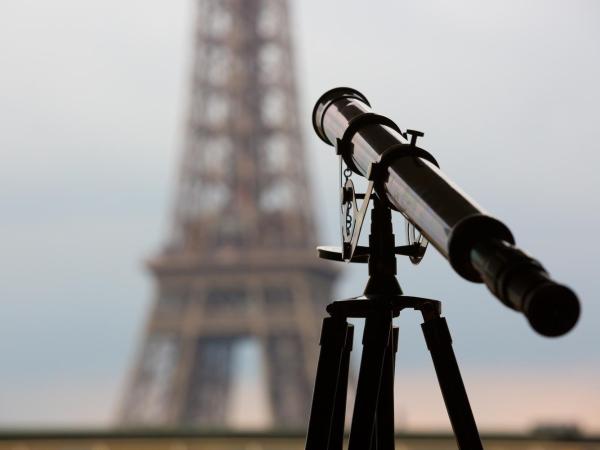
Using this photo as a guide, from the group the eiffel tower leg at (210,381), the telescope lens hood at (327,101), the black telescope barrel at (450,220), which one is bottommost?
the black telescope barrel at (450,220)

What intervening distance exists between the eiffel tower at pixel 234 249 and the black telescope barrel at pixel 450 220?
11548 millimetres

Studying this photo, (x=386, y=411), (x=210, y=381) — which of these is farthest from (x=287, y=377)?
(x=386, y=411)

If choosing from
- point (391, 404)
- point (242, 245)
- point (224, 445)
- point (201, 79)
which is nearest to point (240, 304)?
point (242, 245)

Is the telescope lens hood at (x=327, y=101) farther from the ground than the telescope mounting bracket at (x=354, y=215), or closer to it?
farther from the ground

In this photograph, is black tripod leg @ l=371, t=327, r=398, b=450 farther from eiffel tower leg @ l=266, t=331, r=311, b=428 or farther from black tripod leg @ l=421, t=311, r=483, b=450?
eiffel tower leg @ l=266, t=331, r=311, b=428

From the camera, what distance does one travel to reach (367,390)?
1.84m

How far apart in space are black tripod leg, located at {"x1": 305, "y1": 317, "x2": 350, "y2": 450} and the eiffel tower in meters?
11.6

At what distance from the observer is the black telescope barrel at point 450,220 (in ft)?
4.05

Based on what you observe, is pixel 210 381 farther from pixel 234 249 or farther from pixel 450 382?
pixel 450 382

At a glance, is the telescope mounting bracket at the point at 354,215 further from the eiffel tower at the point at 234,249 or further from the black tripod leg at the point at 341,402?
the eiffel tower at the point at 234,249

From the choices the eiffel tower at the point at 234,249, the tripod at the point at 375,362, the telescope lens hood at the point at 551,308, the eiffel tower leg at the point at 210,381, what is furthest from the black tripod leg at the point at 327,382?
the eiffel tower leg at the point at 210,381

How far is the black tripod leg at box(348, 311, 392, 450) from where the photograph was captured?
1.83 metres

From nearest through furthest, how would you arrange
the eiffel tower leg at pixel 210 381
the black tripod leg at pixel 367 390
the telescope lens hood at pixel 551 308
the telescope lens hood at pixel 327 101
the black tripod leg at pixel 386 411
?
the telescope lens hood at pixel 551 308 → the black tripod leg at pixel 367 390 → the black tripod leg at pixel 386 411 → the telescope lens hood at pixel 327 101 → the eiffel tower leg at pixel 210 381

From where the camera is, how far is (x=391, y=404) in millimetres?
2086
